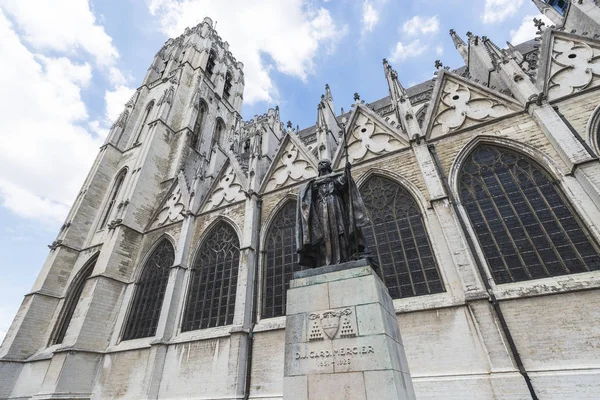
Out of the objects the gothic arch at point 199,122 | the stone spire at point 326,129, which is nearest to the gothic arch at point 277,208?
the stone spire at point 326,129

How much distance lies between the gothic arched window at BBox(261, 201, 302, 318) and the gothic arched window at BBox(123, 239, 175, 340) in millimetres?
5073

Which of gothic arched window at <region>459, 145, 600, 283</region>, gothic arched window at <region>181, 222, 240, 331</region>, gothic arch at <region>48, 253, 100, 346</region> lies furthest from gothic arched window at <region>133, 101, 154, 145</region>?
gothic arched window at <region>459, 145, 600, 283</region>

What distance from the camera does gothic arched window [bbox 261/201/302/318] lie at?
1021cm

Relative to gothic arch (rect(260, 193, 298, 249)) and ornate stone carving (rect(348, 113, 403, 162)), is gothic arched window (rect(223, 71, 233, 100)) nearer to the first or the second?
ornate stone carving (rect(348, 113, 403, 162))

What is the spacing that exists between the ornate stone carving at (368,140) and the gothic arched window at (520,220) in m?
2.84

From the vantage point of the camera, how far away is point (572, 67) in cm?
954

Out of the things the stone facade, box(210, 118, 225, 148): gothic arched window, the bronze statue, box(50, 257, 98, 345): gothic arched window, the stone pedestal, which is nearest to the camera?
the stone pedestal

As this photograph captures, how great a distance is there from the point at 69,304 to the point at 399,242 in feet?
50.9

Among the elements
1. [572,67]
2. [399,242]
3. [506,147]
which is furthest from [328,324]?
[572,67]

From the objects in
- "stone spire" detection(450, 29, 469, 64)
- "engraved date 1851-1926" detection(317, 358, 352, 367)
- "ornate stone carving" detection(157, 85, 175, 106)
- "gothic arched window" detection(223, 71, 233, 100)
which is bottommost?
"engraved date 1851-1926" detection(317, 358, 352, 367)

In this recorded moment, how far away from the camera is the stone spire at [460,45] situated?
49.2 ft

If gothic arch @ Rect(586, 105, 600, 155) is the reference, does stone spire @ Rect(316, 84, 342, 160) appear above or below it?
above

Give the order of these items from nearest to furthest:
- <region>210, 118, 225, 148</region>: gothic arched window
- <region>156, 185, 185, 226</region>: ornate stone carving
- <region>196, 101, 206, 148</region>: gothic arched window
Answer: <region>156, 185, 185, 226</region>: ornate stone carving
<region>196, 101, 206, 148</region>: gothic arched window
<region>210, 118, 225, 148</region>: gothic arched window

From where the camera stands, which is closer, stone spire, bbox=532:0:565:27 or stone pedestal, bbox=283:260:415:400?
stone pedestal, bbox=283:260:415:400
